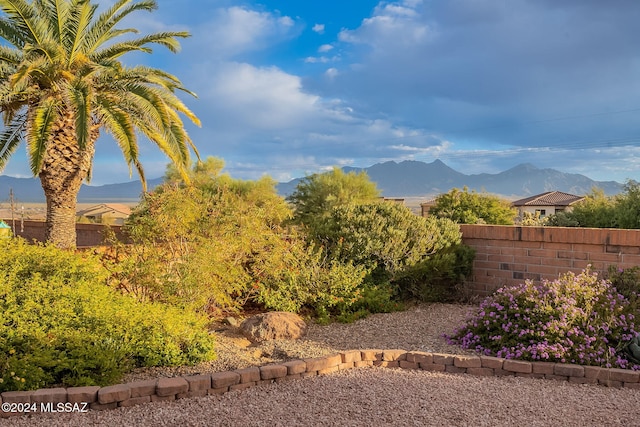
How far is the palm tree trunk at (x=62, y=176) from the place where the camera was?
39.1 feet

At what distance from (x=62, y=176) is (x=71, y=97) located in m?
2.01

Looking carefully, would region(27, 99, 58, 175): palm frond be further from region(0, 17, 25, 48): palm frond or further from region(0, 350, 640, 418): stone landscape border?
region(0, 350, 640, 418): stone landscape border

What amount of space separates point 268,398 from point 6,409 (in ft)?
6.04

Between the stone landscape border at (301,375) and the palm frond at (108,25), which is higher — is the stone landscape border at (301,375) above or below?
below

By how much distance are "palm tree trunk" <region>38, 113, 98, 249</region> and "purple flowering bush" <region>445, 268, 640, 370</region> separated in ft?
30.1

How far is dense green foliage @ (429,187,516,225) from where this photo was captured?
73.2ft

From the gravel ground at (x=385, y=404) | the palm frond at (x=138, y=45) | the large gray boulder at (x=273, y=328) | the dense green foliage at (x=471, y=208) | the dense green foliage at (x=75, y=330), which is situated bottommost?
the gravel ground at (x=385, y=404)

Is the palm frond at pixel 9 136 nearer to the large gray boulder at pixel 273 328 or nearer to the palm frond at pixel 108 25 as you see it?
the palm frond at pixel 108 25

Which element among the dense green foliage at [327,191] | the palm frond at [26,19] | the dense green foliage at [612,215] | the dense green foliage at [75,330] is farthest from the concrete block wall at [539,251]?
the dense green foliage at [327,191]

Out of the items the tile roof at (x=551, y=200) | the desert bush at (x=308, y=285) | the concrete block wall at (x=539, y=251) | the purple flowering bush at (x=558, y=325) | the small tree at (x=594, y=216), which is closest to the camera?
the purple flowering bush at (x=558, y=325)

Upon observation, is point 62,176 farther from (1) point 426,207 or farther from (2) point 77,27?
(1) point 426,207

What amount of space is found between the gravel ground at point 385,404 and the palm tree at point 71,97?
24.8ft

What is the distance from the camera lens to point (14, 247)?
6.40m

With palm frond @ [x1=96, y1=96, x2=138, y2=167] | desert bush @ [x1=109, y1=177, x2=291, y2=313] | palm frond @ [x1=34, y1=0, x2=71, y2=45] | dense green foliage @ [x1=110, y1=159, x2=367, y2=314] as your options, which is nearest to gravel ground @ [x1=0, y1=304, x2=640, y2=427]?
desert bush @ [x1=109, y1=177, x2=291, y2=313]
